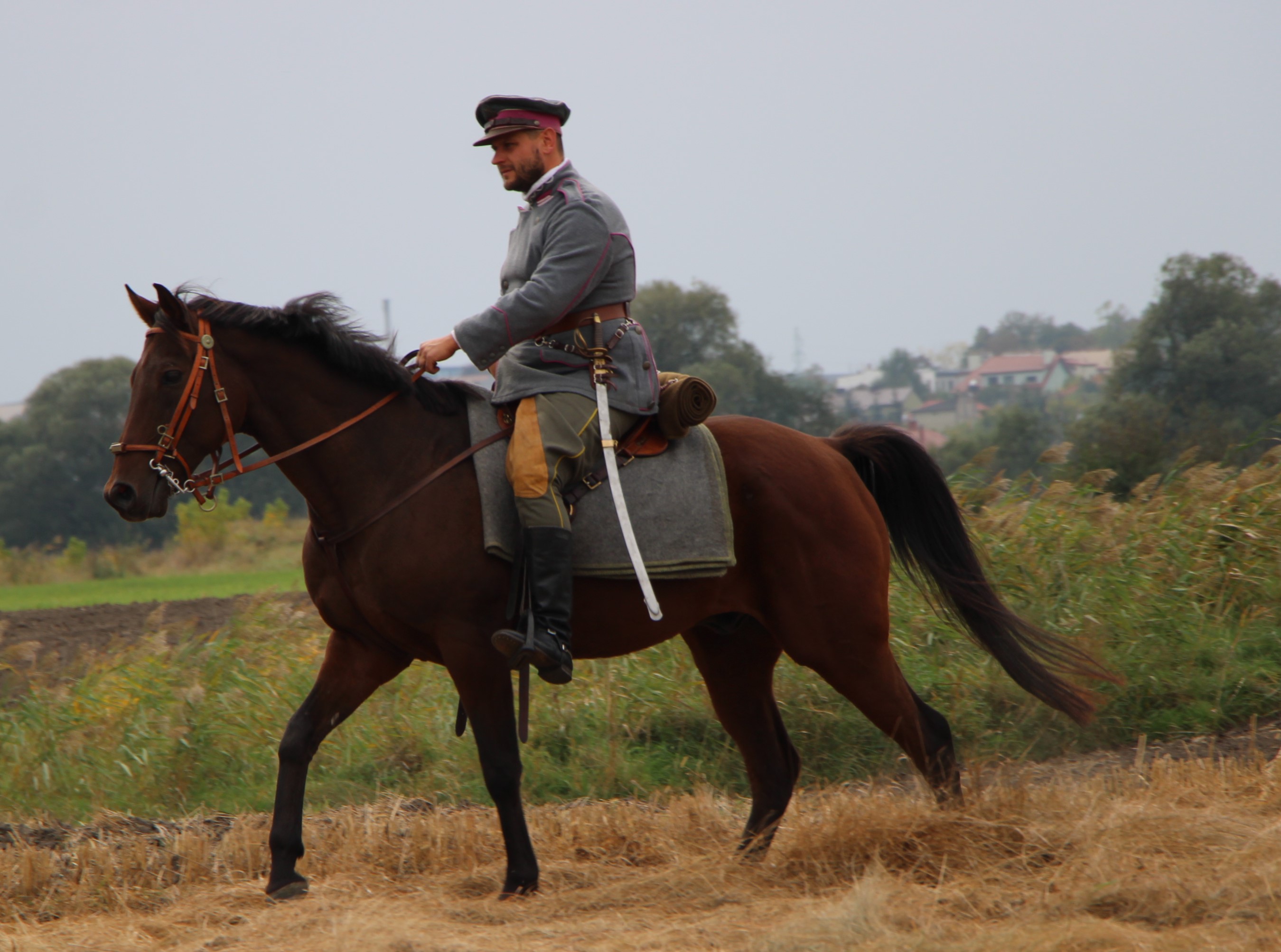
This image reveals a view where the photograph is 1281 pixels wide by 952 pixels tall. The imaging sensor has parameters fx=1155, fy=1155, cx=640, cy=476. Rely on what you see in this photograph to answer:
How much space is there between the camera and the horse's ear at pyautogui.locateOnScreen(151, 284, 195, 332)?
12.5 ft

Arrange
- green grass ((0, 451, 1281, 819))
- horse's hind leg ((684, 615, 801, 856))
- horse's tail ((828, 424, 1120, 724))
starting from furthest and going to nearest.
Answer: green grass ((0, 451, 1281, 819)), horse's tail ((828, 424, 1120, 724)), horse's hind leg ((684, 615, 801, 856))

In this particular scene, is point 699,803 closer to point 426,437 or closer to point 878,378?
point 426,437

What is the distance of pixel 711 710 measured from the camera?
6.45 m

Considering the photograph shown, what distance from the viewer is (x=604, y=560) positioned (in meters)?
4.17

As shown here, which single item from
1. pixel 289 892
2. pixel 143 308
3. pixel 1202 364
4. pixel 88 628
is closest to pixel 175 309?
pixel 143 308

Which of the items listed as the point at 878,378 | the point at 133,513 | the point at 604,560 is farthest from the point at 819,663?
the point at 878,378

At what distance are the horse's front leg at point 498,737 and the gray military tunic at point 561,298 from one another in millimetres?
948

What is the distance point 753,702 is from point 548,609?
4.14 feet

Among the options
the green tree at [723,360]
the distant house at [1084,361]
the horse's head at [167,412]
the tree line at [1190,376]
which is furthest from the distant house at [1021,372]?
the horse's head at [167,412]

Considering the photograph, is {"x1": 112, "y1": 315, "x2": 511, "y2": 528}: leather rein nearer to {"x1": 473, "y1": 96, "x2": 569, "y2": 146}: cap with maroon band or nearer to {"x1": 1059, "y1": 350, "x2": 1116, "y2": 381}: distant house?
{"x1": 473, "y1": 96, "x2": 569, "y2": 146}: cap with maroon band

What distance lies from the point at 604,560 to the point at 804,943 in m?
1.52

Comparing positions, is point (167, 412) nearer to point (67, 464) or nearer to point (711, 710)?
point (711, 710)

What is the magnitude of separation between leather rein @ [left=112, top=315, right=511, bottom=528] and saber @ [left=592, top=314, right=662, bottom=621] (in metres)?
0.45

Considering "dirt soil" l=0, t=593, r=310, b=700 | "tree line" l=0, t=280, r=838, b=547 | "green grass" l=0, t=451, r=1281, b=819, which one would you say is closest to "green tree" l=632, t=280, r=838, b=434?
"tree line" l=0, t=280, r=838, b=547
